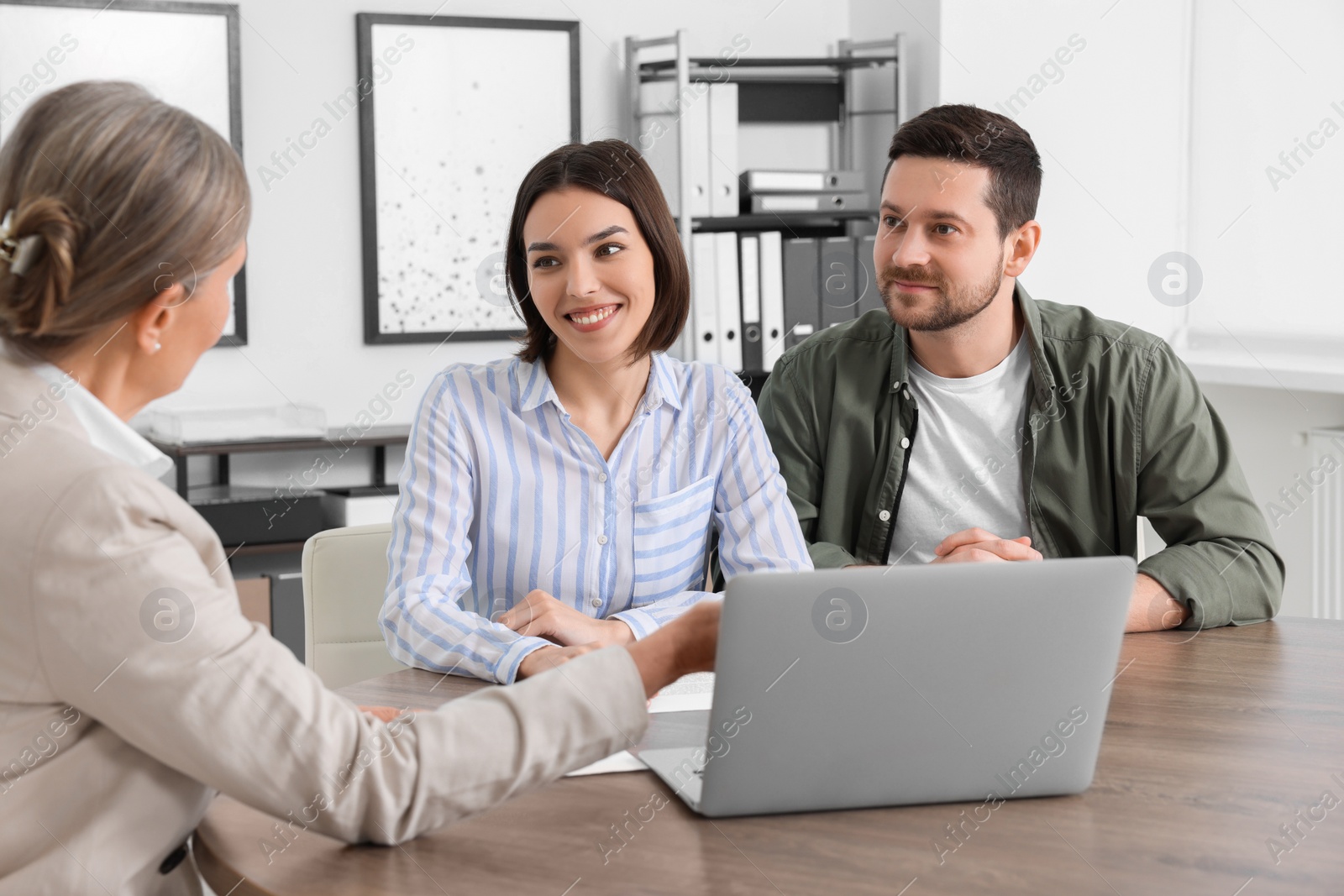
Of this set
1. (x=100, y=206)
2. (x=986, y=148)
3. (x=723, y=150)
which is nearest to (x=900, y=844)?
(x=100, y=206)

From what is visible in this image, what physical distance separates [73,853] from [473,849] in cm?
27

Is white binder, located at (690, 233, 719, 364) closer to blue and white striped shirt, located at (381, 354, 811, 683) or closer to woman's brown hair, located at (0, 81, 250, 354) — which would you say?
blue and white striped shirt, located at (381, 354, 811, 683)

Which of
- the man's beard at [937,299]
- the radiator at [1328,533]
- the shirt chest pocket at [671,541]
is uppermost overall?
the man's beard at [937,299]

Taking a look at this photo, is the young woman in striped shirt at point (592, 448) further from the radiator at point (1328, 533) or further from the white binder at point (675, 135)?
the radiator at point (1328, 533)

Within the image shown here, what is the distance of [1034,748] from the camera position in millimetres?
994

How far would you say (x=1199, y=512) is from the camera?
175 centimetres

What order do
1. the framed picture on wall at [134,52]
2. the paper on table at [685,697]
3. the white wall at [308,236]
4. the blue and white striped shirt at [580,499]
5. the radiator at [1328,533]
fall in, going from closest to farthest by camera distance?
the paper on table at [685,697] → the blue and white striped shirt at [580,499] → the radiator at [1328,533] → the framed picture on wall at [134,52] → the white wall at [308,236]

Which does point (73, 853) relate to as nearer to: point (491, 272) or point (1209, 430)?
point (1209, 430)

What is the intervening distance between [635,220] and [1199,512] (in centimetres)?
87

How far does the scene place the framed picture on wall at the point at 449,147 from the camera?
3.39 m

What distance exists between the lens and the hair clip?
0.85 metres

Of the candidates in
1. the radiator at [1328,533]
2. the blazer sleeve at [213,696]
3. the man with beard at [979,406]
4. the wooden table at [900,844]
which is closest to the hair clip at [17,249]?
the blazer sleeve at [213,696]

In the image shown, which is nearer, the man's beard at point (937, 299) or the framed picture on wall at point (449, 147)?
the man's beard at point (937, 299)

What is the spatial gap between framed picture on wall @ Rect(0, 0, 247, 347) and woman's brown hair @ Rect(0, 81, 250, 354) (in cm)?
237
